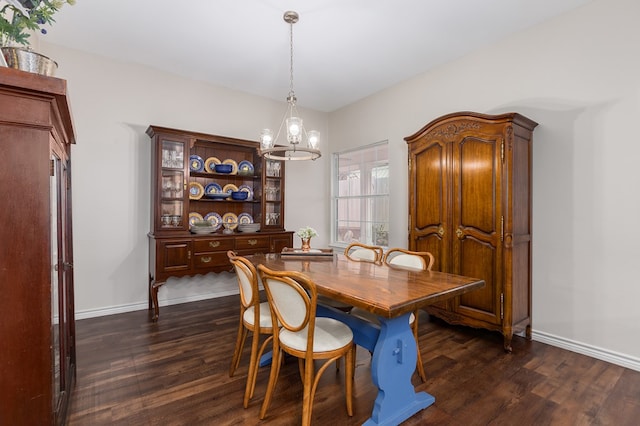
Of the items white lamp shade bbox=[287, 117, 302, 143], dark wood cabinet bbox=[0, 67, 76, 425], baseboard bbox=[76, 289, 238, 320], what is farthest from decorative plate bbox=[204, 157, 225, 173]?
dark wood cabinet bbox=[0, 67, 76, 425]

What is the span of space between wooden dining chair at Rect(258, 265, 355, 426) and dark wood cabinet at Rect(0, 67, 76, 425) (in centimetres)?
97

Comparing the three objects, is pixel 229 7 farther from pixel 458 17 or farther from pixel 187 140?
pixel 458 17

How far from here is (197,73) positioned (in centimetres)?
404

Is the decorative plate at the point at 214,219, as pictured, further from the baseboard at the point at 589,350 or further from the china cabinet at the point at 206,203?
the baseboard at the point at 589,350

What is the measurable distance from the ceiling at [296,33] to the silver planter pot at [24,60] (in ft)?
5.98

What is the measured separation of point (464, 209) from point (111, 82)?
4073mm

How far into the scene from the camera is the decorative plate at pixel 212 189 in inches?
167

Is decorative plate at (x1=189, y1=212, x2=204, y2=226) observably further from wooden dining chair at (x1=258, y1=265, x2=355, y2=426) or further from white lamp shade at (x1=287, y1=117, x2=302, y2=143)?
wooden dining chair at (x1=258, y1=265, x2=355, y2=426)

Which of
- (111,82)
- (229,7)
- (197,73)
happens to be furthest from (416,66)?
(111,82)

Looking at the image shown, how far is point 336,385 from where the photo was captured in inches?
88.3

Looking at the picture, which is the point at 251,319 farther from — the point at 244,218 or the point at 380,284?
the point at 244,218

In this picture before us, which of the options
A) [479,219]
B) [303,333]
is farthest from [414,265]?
[303,333]

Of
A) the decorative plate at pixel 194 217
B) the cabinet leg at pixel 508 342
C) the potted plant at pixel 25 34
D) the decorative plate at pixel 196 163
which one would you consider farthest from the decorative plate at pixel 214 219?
the cabinet leg at pixel 508 342

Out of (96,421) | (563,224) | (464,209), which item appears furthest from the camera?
(464,209)
